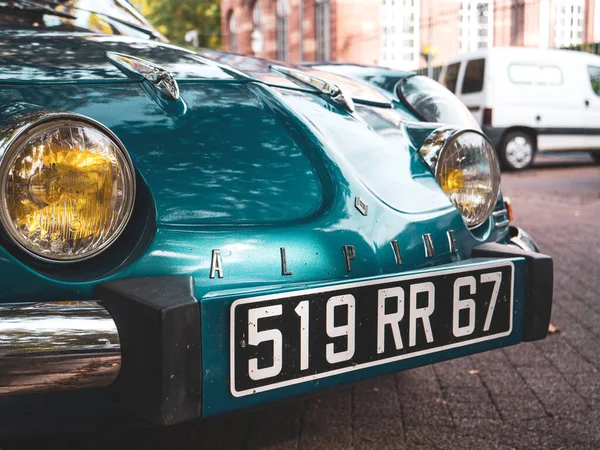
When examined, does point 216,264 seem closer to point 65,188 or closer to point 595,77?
point 65,188

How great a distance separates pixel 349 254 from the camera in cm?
171

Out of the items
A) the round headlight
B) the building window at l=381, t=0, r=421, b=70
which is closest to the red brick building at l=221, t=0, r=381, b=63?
the building window at l=381, t=0, r=421, b=70

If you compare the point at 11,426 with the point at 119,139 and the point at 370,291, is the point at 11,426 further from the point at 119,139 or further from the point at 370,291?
the point at 370,291

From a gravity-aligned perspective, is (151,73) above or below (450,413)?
above

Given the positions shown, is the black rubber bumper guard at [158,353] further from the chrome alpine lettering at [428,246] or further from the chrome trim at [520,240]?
the chrome trim at [520,240]

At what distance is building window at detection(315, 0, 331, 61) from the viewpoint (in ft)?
78.5

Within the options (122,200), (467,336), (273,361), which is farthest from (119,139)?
(467,336)

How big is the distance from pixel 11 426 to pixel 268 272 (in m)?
0.59

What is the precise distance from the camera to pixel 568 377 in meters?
2.58

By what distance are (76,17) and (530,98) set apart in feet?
33.1

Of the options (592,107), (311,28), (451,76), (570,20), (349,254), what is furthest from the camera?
(311,28)

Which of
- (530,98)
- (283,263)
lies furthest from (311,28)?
(283,263)

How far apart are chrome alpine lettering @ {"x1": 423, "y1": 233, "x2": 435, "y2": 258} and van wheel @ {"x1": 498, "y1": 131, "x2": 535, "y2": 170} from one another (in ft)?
32.9

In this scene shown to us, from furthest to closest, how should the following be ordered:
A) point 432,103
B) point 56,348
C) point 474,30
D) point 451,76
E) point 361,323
Result: point 474,30 → point 451,76 → point 432,103 → point 361,323 → point 56,348
